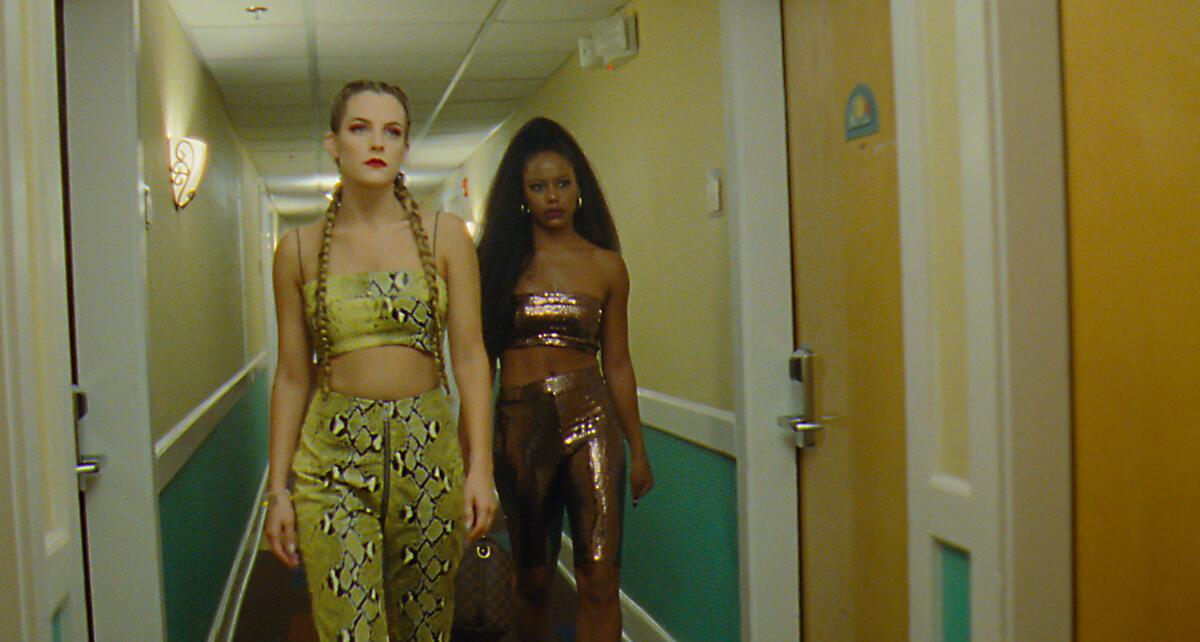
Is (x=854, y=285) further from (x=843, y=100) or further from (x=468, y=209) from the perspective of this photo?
(x=468, y=209)

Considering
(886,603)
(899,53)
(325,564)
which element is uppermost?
(899,53)

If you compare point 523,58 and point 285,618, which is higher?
point 523,58

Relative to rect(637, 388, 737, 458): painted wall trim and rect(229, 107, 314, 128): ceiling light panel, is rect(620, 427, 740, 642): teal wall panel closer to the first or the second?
rect(637, 388, 737, 458): painted wall trim

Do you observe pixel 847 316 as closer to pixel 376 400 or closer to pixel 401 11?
pixel 376 400

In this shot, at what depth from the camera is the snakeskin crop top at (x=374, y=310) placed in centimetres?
212

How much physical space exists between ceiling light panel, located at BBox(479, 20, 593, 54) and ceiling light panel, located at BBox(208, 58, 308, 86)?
2.83 feet

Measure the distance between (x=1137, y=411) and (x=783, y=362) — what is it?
4.19ft

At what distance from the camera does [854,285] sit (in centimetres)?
237

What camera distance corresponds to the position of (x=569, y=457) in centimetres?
298

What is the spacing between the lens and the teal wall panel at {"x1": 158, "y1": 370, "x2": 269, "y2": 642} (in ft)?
11.3

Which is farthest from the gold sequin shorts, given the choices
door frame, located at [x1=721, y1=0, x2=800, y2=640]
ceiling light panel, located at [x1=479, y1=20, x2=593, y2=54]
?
ceiling light panel, located at [x1=479, y1=20, x2=593, y2=54]

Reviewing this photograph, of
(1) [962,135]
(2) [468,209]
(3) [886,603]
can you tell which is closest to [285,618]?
(3) [886,603]

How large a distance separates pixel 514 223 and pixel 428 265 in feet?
3.17

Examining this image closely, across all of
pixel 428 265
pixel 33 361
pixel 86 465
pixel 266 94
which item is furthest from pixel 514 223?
pixel 266 94
